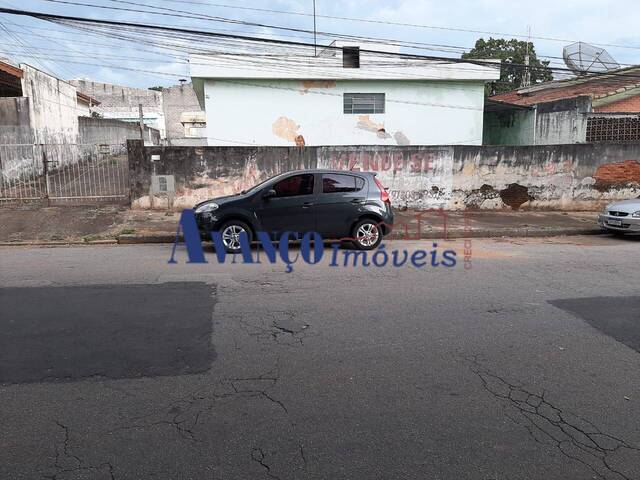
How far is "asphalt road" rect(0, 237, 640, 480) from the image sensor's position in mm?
3010

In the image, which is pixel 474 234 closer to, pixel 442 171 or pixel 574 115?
pixel 442 171

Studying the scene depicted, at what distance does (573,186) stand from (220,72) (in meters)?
12.7

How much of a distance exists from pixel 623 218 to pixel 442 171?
495 centimetres

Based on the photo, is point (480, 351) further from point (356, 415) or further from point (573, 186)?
point (573, 186)

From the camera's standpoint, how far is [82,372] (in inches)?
162

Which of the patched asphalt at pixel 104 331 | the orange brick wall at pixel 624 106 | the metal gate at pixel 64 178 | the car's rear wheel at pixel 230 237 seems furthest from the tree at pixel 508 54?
the patched asphalt at pixel 104 331

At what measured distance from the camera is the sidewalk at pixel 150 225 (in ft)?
36.4

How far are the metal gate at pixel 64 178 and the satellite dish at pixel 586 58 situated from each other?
20.7m

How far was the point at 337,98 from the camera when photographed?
66.7 feet

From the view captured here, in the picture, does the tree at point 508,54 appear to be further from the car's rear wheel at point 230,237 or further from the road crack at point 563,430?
the road crack at point 563,430

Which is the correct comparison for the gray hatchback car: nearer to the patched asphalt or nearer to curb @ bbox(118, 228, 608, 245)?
curb @ bbox(118, 228, 608, 245)

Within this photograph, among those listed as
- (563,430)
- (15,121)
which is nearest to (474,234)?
(563,430)

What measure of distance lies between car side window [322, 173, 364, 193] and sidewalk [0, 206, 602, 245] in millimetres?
2209

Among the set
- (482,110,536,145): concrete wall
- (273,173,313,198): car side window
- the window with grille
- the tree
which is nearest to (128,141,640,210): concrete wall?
the window with grille
